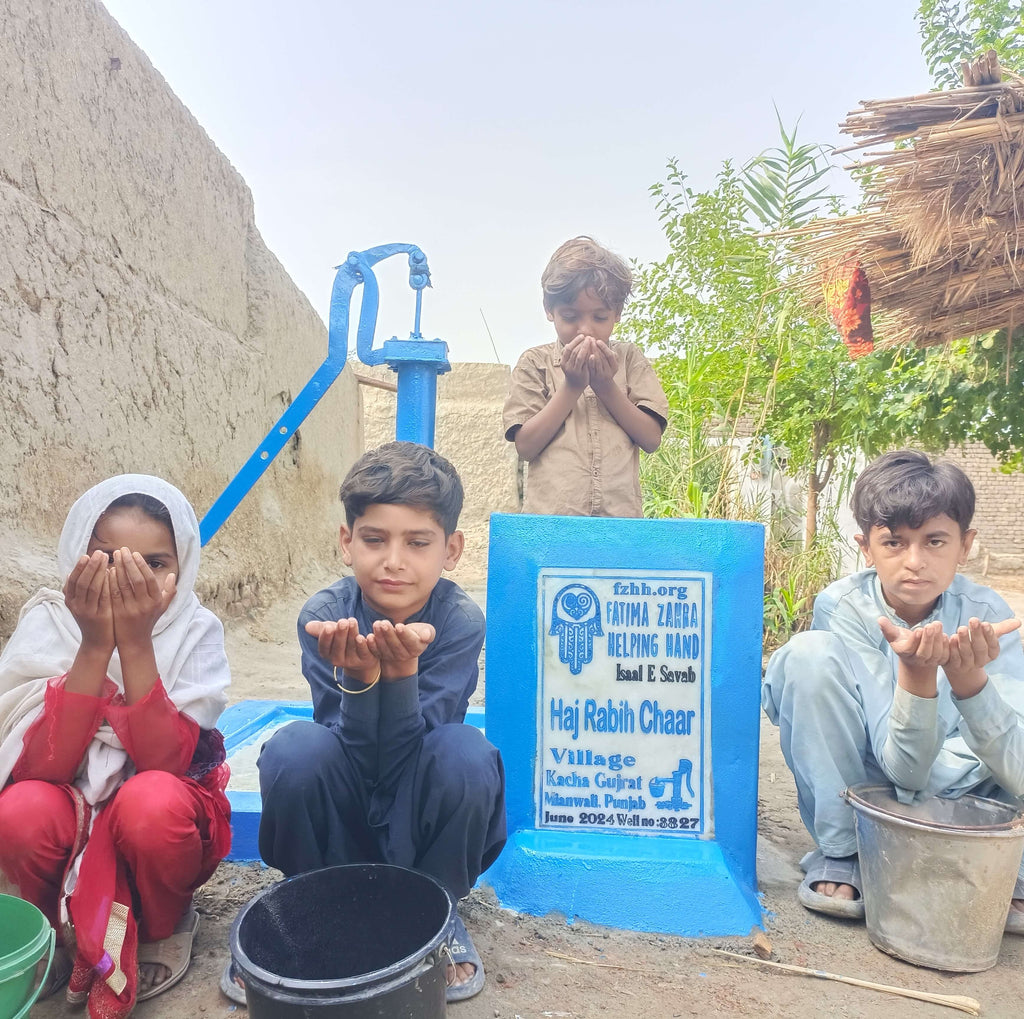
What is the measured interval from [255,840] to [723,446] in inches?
136

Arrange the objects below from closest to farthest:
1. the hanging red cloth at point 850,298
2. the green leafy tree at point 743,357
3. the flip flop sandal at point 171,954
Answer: the flip flop sandal at point 171,954
the hanging red cloth at point 850,298
the green leafy tree at point 743,357

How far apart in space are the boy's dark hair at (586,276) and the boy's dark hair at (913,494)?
828 millimetres

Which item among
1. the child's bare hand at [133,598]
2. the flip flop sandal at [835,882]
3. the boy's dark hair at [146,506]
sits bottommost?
the flip flop sandal at [835,882]

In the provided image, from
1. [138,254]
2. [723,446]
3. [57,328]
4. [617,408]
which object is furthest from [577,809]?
[723,446]

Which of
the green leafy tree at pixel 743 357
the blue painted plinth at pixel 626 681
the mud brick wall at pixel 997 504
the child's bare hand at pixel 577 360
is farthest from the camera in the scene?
the mud brick wall at pixel 997 504

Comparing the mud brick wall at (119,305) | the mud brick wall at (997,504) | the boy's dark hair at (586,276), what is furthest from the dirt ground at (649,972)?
the mud brick wall at (997,504)

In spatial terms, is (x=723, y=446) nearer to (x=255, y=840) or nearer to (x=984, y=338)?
(x=984, y=338)

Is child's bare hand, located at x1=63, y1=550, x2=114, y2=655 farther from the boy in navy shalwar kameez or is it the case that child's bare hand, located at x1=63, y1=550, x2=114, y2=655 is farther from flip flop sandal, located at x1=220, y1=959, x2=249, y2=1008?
flip flop sandal, located at x1=220, y1=959, x2=249, y2=1008

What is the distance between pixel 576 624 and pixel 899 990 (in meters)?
0.92

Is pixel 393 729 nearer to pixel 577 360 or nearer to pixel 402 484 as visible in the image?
pixel 402 484

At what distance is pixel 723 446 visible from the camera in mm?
4590

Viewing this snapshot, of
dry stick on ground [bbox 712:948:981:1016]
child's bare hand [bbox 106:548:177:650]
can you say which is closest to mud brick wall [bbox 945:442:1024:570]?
dry stick on ground [bbox 712:948:981:1016]

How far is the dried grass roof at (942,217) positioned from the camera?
2.30m

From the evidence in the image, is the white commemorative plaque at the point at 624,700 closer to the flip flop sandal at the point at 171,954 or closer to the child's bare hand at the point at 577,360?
the child's bare hand at the point at 577,360
